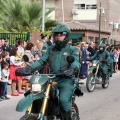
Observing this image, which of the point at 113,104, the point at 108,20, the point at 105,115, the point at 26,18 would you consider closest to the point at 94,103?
the point at 113,104

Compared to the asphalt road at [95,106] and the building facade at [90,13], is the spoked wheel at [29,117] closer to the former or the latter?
the asphalt road at [95,106]

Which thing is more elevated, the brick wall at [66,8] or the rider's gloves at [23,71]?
the brick wall at [66,8]

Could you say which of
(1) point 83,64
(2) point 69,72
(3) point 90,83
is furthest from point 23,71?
(1) point 83,64

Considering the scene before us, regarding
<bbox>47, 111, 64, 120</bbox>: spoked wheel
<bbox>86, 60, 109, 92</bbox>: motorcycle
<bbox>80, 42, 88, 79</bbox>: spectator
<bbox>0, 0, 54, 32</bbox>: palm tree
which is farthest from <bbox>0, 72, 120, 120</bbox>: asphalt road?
<bbox>0, 0, 54, 32</bbox>: palm tree

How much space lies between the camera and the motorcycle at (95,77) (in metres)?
13.8

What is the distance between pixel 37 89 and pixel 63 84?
0.68 m

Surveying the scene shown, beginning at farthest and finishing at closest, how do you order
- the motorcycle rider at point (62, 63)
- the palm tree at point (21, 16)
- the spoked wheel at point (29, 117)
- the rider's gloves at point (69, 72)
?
the palm tree at point (21, 16) → the motorcycle rider at point (62, 63) → the rider's gloves at point (69, 72) → the spoked wheel at point (29, 117)

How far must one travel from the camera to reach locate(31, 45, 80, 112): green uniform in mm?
6324

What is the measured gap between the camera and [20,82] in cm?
1266

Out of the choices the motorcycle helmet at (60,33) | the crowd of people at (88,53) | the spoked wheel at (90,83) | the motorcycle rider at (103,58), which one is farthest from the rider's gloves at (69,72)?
the crowd of people at (88,53)

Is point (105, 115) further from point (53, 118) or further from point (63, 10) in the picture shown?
point (63, 10)

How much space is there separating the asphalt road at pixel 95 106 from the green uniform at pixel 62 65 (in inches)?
103

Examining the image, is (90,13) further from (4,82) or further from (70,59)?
(70,59)

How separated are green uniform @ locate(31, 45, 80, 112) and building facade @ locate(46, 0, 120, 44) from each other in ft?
131
